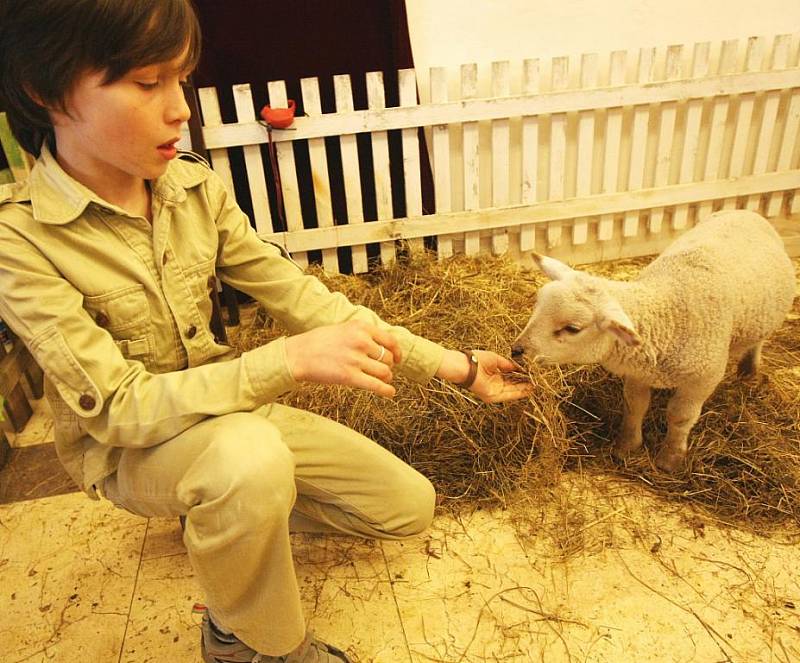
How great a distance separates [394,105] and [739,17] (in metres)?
2.56

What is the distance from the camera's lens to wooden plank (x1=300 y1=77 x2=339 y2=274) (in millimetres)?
3510

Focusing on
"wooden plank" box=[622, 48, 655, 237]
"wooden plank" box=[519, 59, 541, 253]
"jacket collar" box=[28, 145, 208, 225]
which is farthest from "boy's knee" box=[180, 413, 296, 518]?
"wooden plank" box=[622, 48, 655, 237]

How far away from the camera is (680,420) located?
2271 mm

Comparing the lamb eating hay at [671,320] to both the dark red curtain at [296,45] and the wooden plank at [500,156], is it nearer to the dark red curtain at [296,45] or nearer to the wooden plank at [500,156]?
the wooden plank at [500,156]

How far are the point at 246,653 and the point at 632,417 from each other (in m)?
1.63

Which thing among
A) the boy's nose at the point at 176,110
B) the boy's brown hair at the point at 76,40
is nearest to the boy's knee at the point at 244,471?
the boy's nose at the point at 176,110

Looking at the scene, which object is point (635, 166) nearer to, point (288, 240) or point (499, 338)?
point (499, 338)

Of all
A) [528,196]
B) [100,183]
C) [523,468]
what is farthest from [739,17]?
[100,183]

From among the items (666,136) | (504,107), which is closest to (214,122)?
(504,107)

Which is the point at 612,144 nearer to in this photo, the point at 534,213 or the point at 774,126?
the point at 534,213

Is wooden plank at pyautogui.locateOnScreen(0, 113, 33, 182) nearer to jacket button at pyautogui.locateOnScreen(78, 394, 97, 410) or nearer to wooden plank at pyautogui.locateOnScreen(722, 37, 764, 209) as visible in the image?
jacket button at pyautogui.locateOnScreen(78, 394, 97, 410)

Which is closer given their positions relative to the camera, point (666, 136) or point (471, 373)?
point (471, 373)

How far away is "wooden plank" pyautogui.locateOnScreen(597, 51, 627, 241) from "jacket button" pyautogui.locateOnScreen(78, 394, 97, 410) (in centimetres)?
371

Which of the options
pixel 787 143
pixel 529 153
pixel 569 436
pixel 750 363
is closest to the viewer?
pixel 569 436
